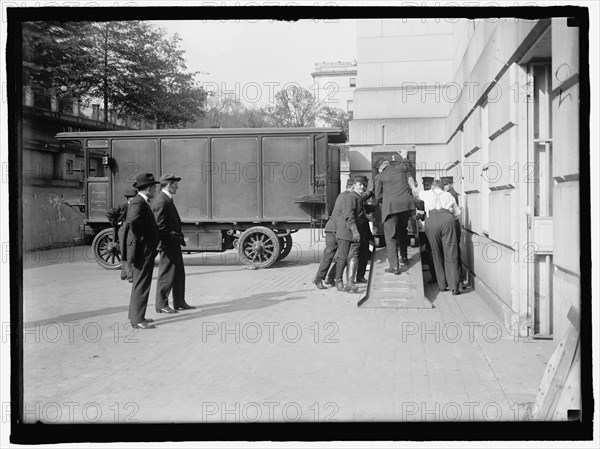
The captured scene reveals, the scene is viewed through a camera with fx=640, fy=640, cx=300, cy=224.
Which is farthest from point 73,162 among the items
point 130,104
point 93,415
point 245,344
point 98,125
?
point 93,415

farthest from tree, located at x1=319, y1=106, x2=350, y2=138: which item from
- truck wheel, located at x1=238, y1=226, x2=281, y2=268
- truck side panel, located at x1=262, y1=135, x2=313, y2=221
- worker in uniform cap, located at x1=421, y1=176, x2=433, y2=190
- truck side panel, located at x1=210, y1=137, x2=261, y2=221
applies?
worker in uniform cap, located at x1=421, y1=176, x2=433, y2=190

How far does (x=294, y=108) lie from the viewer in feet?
60.8

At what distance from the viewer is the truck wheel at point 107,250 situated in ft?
48.0

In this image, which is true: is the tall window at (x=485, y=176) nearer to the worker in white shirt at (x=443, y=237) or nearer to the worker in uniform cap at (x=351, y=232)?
the worker in white shirt at (x=443, y=237)

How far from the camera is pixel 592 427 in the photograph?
4.29m

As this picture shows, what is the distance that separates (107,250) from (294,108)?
6941 millimetres

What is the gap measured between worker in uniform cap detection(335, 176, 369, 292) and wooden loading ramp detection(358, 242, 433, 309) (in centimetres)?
42

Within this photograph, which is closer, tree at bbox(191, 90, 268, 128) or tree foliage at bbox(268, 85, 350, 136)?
tree foliage at bbox(268, 85, 350, 136)

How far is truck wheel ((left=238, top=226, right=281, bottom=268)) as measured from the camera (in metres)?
14.5

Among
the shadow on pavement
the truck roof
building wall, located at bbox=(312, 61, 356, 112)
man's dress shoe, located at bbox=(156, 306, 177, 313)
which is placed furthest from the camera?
building wall, located at bbox=(312, 61, 356, 112)

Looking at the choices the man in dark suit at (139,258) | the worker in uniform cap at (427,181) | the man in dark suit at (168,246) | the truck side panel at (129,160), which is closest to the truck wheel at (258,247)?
the truck side panel at (129,160)

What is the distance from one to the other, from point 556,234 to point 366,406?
6.76 feet

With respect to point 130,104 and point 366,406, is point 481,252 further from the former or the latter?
point 130,104

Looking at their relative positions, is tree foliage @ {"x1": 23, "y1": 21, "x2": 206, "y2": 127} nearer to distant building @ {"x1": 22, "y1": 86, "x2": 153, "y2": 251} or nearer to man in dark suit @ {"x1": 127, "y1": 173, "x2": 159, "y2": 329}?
distant building @ {"x1": 22, "y1": 86, "x2": 153, "y2": 251}
